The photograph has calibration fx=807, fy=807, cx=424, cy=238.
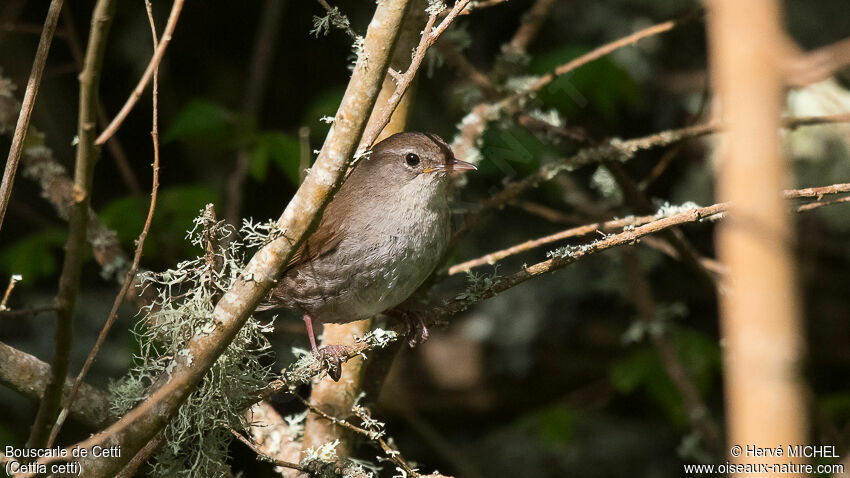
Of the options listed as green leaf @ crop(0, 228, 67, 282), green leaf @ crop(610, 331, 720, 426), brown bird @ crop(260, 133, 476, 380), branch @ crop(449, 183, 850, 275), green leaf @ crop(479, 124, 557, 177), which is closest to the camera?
branch @ crop(449, 183, 850, 275)

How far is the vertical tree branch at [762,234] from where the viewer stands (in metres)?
0.96

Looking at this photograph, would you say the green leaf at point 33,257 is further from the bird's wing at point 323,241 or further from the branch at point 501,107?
the branch at point 501,107

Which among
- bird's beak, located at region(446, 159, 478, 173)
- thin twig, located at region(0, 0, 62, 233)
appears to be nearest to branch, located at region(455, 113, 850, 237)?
bird's beak, located at region(446, 159, 478, 173)

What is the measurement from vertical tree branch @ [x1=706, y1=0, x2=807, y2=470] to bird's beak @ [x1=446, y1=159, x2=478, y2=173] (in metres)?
2.12

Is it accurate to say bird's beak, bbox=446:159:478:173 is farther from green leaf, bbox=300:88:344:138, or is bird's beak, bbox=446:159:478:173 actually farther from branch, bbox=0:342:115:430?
branch, bbox=0:342:115:430

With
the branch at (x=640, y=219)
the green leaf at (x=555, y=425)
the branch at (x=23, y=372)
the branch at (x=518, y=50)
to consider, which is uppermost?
the branch at (x=518, y=50)

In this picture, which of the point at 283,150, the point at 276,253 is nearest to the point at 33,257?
the point at 283,150

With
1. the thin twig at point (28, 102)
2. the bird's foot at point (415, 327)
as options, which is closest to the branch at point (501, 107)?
the bird's foot at point (415, 327)

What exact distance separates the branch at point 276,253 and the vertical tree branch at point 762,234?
39.4 inches

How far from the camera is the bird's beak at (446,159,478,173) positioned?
3107mm

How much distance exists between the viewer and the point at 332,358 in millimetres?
2639

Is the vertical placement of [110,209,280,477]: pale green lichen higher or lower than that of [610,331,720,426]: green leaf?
lower

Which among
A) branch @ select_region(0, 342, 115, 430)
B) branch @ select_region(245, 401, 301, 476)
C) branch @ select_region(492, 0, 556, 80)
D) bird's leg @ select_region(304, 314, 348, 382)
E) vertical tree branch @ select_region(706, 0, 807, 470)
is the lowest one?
vertical tree branch @ select_region(706, 0, 807, 470)

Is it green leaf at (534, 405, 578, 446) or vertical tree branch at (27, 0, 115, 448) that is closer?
vertical tree branch at (27, 0, 115, 448)
